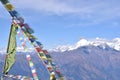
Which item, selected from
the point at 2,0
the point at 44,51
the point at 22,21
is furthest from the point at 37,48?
the point at 2,0

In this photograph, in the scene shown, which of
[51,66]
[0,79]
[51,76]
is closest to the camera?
[51,76]

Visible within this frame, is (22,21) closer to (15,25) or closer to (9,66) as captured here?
(15,25)

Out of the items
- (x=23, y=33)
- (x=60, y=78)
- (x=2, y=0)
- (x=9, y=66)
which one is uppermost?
(x=2, y=0)

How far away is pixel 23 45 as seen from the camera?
9.48m

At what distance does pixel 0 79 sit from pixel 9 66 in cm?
49

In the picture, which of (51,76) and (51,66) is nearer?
(51,76)

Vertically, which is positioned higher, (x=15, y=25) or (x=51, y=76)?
(x=15, y=25)

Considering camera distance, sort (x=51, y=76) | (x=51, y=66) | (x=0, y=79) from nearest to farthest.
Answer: (x=51, y=76), (x=51, y=66), (x=0, y=79)

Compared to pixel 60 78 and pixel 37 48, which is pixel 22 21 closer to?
pixel 37 48

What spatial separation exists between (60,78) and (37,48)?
1.06 m

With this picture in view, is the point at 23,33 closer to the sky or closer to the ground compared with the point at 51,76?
closer to the sky

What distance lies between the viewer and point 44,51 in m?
9.38

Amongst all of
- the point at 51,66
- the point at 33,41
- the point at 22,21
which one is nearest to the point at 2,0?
the point at 22,21

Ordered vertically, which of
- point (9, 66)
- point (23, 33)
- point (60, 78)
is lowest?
point (60, 78)
